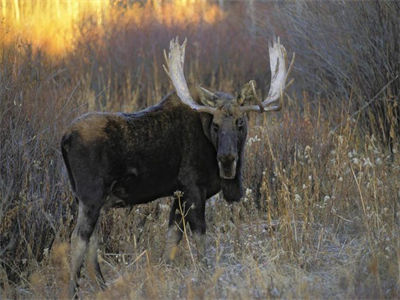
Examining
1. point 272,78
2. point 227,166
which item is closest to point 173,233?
point 227,166

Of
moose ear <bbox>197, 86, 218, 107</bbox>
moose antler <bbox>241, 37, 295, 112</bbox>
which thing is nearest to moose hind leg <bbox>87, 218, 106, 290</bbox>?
moose ear <bbox>197, 86, 218, 107</bbox>

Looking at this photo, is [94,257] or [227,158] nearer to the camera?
[227,158]

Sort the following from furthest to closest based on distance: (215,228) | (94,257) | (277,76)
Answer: (215,228) → (277,76) → (94,257)

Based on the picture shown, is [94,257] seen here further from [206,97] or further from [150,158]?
[206,97]

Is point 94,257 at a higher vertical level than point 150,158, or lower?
lower

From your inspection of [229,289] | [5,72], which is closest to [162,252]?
[229,289]

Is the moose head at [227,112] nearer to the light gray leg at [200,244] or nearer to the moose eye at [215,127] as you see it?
the moose eye at [215,127]

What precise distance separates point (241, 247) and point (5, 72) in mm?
2666

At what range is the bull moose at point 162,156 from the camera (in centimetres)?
516

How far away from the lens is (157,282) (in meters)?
5.18

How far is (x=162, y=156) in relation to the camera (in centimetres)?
557

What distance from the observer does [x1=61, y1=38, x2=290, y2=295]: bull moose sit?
16.9ft

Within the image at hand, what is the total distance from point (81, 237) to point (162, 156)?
37.2 inches

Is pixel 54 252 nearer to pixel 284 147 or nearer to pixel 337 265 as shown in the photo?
pixel 337 265
